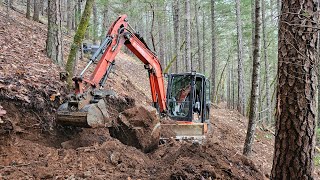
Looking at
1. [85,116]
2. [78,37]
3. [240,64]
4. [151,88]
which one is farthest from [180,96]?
[240,64]

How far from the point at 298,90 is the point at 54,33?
23.5 feet

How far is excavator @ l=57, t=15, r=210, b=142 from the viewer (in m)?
6.18

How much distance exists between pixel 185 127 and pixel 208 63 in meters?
36.9

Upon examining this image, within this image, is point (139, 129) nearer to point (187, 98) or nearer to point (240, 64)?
point (187, 98)

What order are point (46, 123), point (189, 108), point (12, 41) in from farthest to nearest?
point (12, 41) < point (189, 108) < point (46, 123)

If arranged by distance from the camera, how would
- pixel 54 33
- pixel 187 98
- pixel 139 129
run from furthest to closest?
pixel 187 98 < pixel 54 33 < pixel 139 129

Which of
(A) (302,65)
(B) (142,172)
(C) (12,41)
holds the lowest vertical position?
(B) (142,172)

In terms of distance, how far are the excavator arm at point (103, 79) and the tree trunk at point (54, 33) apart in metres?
2.45

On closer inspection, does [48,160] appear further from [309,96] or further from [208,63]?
[208,63]

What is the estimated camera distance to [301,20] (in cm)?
401

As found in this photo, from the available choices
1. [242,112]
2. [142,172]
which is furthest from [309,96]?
[242,112]

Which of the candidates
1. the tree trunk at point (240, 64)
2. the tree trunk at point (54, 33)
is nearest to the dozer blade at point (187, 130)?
the tree trunk at point (54, 33)

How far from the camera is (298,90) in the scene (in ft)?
13.2

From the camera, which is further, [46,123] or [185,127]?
[185,127]
